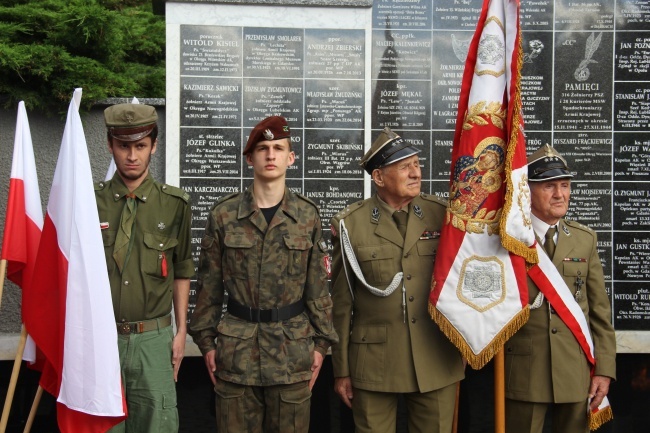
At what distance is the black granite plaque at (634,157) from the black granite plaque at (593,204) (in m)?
0.14

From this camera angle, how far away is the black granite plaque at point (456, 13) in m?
5.35

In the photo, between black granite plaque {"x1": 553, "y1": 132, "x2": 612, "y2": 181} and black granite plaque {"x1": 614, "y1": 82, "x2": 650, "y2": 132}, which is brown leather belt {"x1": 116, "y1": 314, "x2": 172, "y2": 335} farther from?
black granite plaque {"x1": 614, "y1": 82, "x2": 650, "y2": 132}

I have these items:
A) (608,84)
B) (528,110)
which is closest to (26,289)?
(528,110)

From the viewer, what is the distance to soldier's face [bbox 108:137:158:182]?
3.80m

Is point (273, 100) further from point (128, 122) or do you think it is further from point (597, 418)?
point (597, 418)

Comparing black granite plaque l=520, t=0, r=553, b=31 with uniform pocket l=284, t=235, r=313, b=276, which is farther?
black granite plaque l=520, t=0, r=553, b=31

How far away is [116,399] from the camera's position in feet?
11.5

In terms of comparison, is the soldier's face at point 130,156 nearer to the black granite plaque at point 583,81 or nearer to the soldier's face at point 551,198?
the soldier's face at point 551,198

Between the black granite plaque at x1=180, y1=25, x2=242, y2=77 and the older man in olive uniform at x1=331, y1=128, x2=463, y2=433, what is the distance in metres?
1.58

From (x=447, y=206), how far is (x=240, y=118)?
1731mm

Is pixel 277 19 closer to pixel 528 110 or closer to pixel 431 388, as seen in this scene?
pixel 528 110

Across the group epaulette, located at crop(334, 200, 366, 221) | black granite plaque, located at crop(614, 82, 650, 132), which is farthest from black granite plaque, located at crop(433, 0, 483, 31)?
epaulette, located at crop(334, 200, 366, 221)

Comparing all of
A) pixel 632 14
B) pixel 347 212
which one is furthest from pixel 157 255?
pixel 632 14

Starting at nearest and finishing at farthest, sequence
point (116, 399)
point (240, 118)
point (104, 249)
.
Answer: point (116, 399), point (104, 249), point (240, 118)
